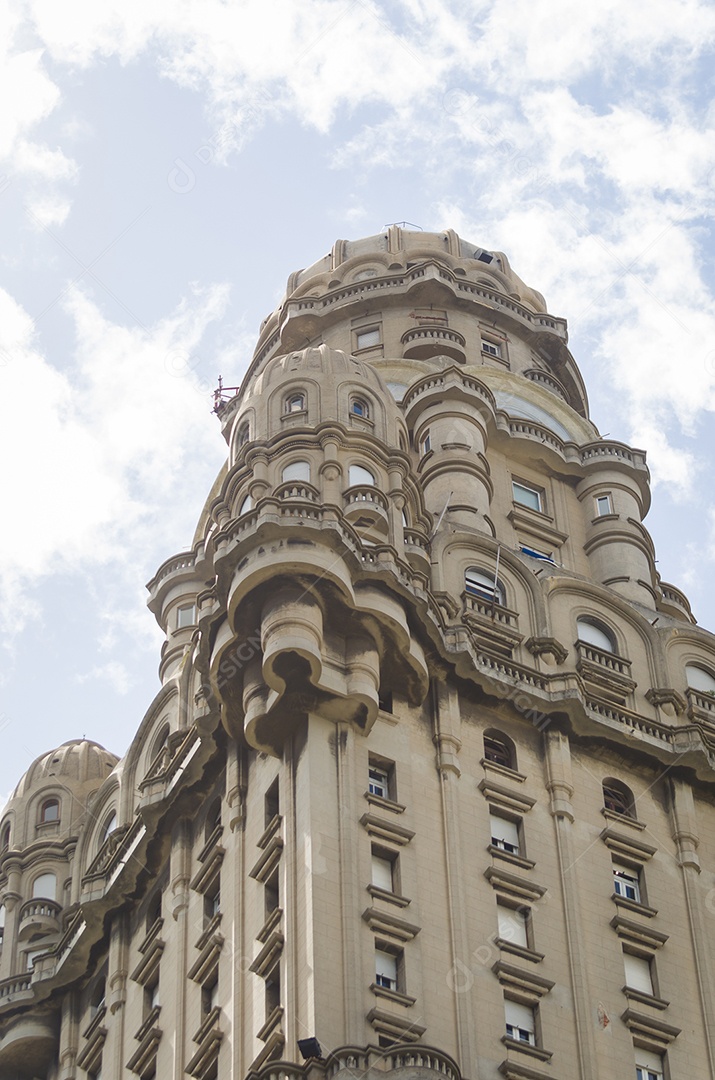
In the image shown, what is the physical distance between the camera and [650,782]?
72375 mm

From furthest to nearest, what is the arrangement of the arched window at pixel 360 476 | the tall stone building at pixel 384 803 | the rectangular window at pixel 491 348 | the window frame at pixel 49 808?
the rectangular window at pixel 491 348
the window frame at pixel 49 808
the arched window at pixel 360 476
the tall stone building at pixel 384 803

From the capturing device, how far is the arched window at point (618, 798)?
71.1m

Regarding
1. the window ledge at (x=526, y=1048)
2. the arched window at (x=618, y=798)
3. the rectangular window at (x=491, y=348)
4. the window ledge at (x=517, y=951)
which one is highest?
the rectangular window at (x=491, y=348)

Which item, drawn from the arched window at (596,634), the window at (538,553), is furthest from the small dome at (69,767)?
the arched window at (596,634)

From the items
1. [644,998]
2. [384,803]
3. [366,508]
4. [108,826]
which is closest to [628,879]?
[644,998]

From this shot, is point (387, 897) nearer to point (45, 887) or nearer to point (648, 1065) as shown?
point (648, 1065)

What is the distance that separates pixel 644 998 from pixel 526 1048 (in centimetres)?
534

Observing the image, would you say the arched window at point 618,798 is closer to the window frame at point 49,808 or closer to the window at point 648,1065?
the window at point 648,1065

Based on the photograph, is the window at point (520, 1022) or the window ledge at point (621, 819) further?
the window ledge at point (621, 819)

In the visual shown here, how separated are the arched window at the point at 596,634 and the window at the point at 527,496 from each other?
1157 cm

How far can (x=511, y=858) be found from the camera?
6625 cm

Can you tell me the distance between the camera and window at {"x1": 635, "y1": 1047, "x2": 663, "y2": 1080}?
62.8 meters

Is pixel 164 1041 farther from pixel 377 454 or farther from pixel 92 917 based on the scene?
pixel 377 454

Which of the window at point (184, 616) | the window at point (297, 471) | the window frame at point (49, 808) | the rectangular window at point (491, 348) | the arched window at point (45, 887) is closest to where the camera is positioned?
the window at point (297, 471)
